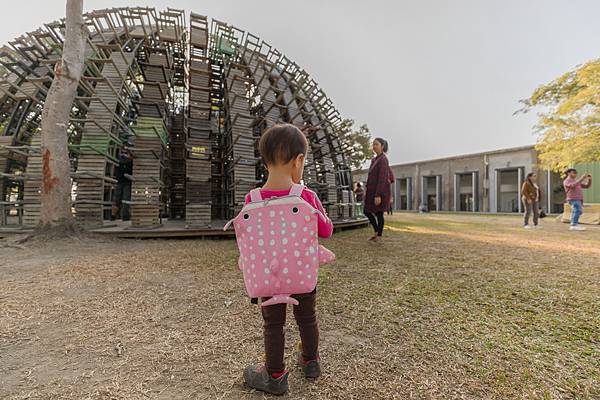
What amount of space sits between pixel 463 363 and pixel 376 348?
555 millimetres

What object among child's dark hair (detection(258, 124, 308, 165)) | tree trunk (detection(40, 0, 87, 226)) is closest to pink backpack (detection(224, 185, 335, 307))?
child's dark hair (detection(258, 124, 308, 165))

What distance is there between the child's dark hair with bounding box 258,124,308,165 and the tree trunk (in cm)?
779

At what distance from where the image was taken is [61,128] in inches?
279

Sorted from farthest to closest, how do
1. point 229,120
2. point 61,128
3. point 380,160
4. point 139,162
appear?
point 229,120 < point 139,162 < point 61,128 < point 380,160

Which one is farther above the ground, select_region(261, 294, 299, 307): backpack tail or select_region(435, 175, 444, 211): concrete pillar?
select_region(435, 175, 444, 211): concrete pillar

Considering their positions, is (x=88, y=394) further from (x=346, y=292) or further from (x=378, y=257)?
(x=378, y=257)

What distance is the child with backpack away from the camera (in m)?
1.53

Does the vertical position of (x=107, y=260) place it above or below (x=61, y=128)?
below

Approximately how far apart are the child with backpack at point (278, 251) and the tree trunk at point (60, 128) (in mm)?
7765

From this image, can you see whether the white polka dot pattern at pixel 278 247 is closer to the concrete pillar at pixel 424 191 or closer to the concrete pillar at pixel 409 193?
the concrete pillar at pixel 424 191

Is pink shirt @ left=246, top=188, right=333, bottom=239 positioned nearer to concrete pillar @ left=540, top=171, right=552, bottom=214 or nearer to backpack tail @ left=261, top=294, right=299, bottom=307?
backpack tail @ left=261, top=294, right=299, bottom=307

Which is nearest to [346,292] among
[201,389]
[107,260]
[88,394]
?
[201,389]

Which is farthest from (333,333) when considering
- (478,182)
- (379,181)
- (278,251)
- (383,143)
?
(478,182)

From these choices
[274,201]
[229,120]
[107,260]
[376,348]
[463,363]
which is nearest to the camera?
[274,201]
